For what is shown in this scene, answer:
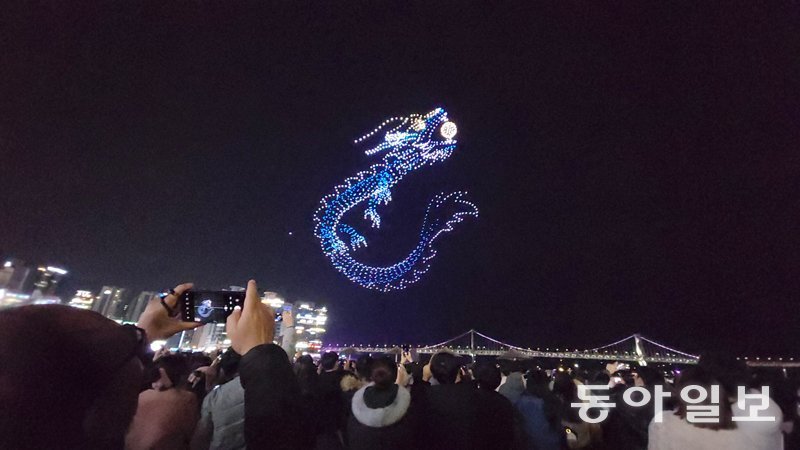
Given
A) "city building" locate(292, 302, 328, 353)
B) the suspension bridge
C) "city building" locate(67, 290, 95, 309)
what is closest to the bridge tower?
the suspension bridge

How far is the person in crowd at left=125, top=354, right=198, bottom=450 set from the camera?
2709mm

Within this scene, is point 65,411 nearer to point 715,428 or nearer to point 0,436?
point 0,436

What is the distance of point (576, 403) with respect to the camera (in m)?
4.83

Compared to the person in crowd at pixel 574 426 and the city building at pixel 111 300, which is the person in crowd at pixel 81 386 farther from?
the city building at pixel 111 300

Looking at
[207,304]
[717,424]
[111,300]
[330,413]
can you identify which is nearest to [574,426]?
[717,424]

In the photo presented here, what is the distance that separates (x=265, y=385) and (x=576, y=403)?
426cm

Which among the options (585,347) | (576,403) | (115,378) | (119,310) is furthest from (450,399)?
(585,347)

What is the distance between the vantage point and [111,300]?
8450 centimetres

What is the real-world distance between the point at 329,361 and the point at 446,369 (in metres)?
2.56

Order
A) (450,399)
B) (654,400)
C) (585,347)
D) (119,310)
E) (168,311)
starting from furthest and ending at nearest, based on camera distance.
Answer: (585,347) < (119,310) < (654,400) < (450,399) < (168,311)

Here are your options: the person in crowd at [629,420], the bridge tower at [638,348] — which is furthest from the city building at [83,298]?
the bridge tower at [638,348]

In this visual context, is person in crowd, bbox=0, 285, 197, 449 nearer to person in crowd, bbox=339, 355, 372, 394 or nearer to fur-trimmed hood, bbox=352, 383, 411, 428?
fur-trimmed hood, bbox=352, 383, 411, 428

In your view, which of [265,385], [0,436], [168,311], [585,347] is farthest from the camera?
[585,347]

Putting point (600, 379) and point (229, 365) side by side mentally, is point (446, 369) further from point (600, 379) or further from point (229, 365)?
point (600, 379)
